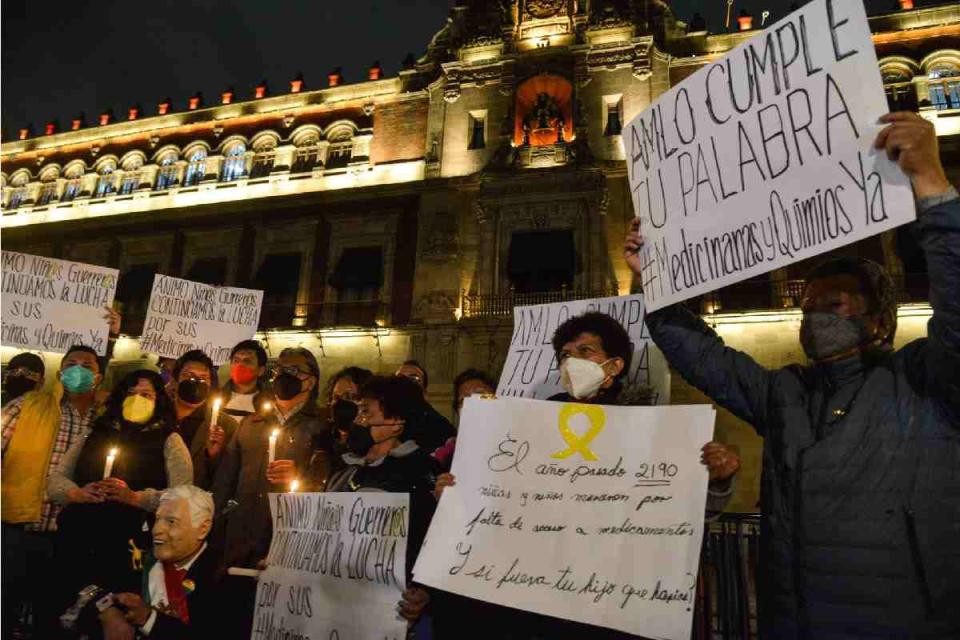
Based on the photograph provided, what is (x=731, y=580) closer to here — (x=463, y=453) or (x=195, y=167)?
(x=463, y=453)

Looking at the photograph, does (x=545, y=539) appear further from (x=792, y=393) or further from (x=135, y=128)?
(x=135, y=128)

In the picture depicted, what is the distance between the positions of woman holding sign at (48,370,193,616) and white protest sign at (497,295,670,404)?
2.11m

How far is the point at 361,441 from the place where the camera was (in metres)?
3.10

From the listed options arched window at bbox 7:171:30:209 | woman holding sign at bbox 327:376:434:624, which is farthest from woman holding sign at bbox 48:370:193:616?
arched window at bbox 7:171:30:209

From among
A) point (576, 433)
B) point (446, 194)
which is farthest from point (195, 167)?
point (576, 433)

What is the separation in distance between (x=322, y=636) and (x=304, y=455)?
1466 millimetres

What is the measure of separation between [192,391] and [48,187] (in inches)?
922

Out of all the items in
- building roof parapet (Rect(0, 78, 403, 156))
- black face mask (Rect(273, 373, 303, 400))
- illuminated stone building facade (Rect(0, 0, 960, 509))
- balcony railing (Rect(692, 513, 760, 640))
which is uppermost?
building roof parapet (Rect(0, 78, 403, 156))

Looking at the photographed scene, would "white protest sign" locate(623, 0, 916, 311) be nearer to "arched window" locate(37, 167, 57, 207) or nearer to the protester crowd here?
the protester crowd

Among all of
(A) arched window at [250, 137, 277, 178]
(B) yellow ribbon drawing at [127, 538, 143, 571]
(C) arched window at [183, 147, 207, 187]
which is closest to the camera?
(B) yellow ribbon drawing at [127, 538, 143, 571]

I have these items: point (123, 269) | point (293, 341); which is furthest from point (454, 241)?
point (123, 269)

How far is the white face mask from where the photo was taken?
2.44m

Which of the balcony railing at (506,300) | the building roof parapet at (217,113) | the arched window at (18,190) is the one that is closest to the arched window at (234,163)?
the building roof parapet at (217,113)

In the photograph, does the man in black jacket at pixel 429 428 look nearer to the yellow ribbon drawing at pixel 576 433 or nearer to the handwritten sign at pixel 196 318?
the yellow ribbon drawing at pixel 576 433
